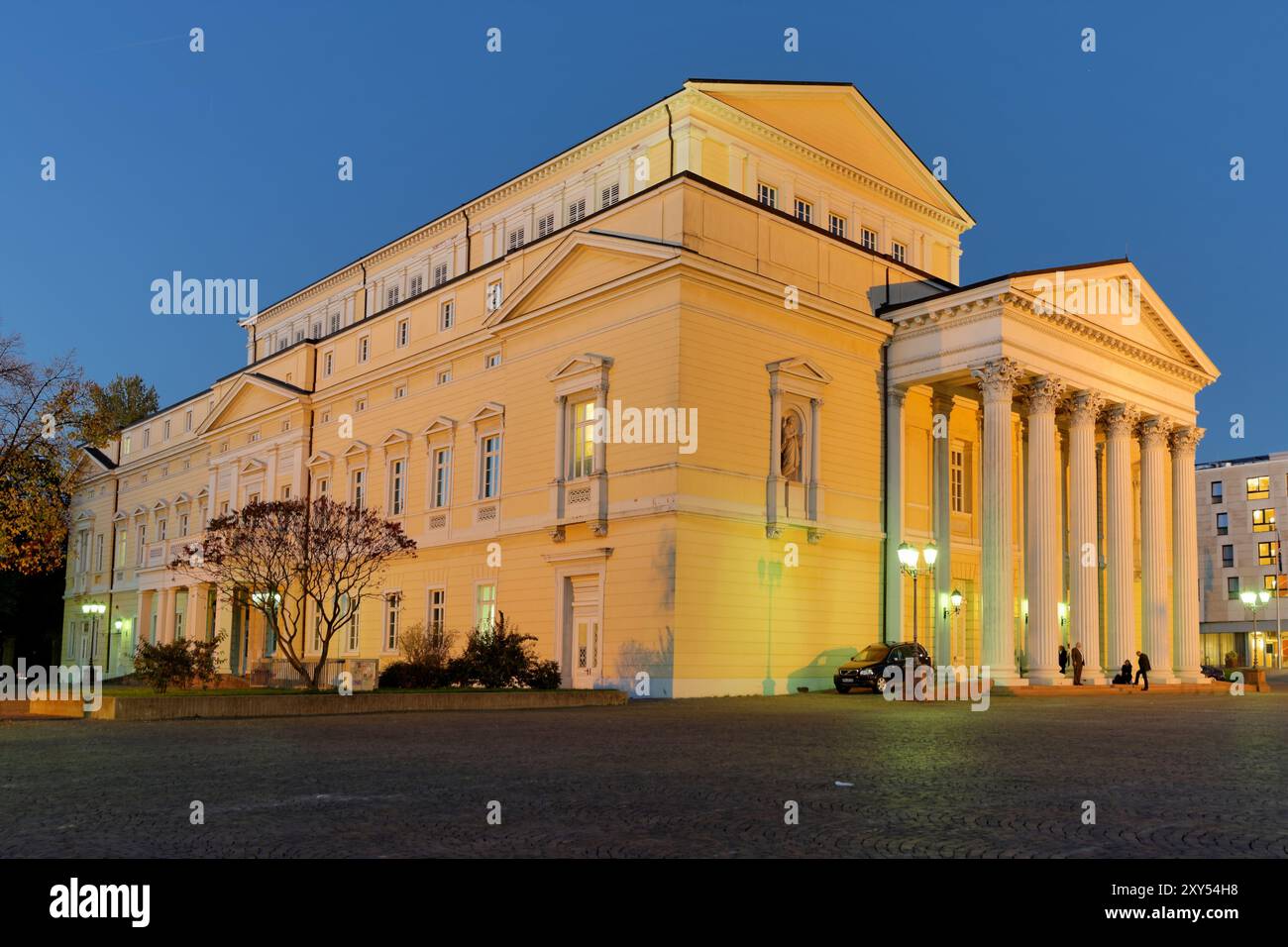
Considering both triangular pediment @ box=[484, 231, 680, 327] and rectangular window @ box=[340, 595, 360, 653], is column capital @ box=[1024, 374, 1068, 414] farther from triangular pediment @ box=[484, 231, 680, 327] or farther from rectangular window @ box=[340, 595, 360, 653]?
rectangular window @ box=[340, 595, 360, 653]

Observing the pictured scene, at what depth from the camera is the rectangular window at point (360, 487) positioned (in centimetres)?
4409

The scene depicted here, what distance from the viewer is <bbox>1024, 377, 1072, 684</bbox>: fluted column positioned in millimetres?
33594

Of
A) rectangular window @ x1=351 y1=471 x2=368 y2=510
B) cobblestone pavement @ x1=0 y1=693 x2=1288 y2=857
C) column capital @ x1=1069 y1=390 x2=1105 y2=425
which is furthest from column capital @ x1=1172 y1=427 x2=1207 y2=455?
rectangular window @ x1=351 y1=471 x2=368 y2=510

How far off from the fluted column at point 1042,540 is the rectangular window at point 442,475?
1864cm

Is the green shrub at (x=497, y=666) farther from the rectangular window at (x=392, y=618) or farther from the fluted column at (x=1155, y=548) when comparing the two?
the fluted column at (x=1155, y=548)

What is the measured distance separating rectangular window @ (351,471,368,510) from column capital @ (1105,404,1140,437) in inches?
1038

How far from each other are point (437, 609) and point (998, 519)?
18.3m

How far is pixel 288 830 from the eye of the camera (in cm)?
839

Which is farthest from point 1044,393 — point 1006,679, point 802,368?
point 1006,679

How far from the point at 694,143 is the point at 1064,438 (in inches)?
694

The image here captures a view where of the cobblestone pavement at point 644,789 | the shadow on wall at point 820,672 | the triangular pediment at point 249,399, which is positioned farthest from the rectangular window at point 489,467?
the cobblestone pavement at point 644,789
